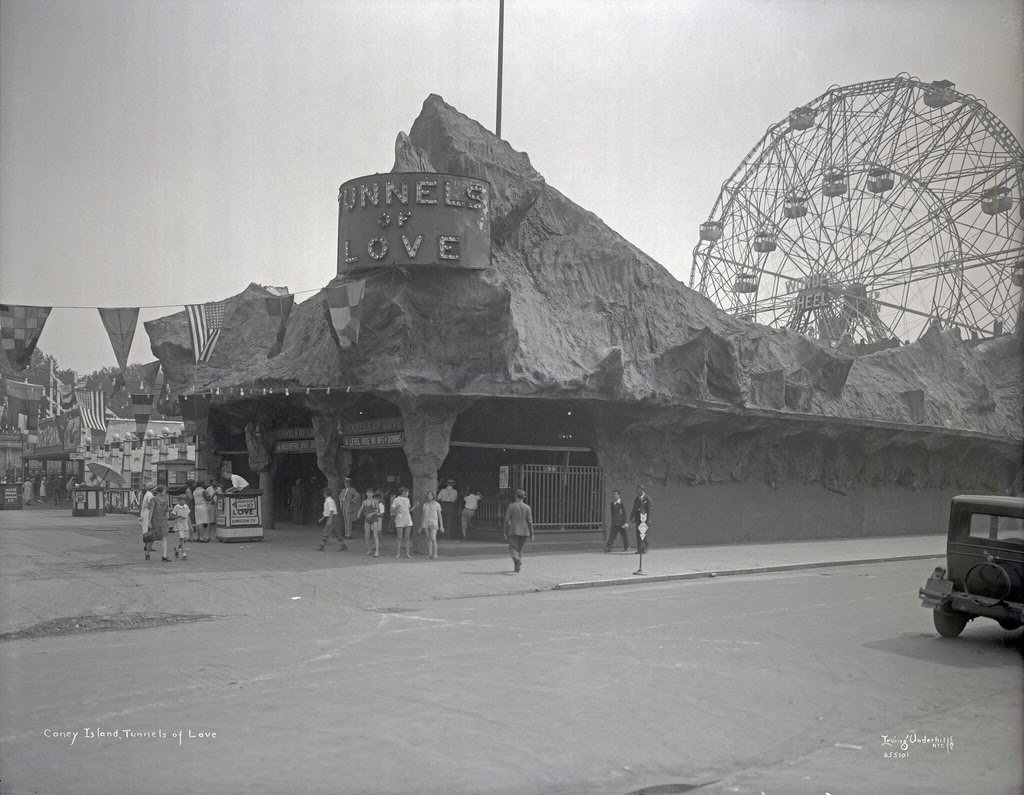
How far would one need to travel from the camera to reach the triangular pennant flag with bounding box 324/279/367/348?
22.5 meters

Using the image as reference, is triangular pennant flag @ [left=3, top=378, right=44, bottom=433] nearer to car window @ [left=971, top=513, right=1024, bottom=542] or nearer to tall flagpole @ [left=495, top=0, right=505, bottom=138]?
Answer: tall flagpole @ [left=495, top=0, right=505, bottom=138]

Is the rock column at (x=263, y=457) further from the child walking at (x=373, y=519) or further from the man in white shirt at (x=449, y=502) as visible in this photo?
the child walking at (x=373, y=519)

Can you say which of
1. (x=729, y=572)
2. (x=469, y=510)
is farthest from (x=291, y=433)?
(x=729, y=572)

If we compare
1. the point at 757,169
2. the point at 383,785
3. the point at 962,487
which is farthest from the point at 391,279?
the point at 757,169

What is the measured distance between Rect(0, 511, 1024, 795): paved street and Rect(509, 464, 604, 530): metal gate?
8539mm

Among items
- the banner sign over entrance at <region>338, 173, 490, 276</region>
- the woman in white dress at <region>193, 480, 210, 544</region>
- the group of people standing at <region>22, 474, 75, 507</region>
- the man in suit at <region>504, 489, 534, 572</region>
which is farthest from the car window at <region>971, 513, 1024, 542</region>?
the group of people standing at <region>22, 474, 75, 507</region>

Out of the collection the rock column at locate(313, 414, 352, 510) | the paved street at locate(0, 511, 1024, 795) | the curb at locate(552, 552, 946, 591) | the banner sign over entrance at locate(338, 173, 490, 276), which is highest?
the banner sign over entrance at locate(338, 173, 490, 276)

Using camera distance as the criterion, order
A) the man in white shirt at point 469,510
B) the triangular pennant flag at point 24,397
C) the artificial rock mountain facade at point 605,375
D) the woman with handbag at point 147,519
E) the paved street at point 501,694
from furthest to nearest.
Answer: the triangular pennant flag at point 24,397, the man in white shirt at point 469,510, the artificial rock mountain facade at point 605,375, the woman with handbag at point 147,519, the paved street at point 501,694

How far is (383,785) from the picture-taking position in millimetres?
6395

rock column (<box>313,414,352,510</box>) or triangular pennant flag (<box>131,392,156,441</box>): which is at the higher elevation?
triangular pennant flag (<box>131,392,156,441</box>)

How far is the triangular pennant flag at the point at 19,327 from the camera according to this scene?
19.0m

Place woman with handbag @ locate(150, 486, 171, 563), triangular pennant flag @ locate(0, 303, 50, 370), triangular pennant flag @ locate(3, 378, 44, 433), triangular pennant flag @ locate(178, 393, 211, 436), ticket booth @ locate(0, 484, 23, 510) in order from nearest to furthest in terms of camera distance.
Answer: triangular pennant flag @ locate(0, 303, 50, 370) < woman with handbag @ locate(150, 486, 171, 563) < triangular pennant flag @ locate(178, 393, 211, 436) < triangular pennant flag @ locate(3, 378, 44, 433) < ticket booth @ locate(0, 484, 23, 510)

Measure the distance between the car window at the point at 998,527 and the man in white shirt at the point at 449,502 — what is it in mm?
15788

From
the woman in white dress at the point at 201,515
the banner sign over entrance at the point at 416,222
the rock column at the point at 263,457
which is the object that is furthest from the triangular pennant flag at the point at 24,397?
the banner sign over entrance at the point at 416,222
